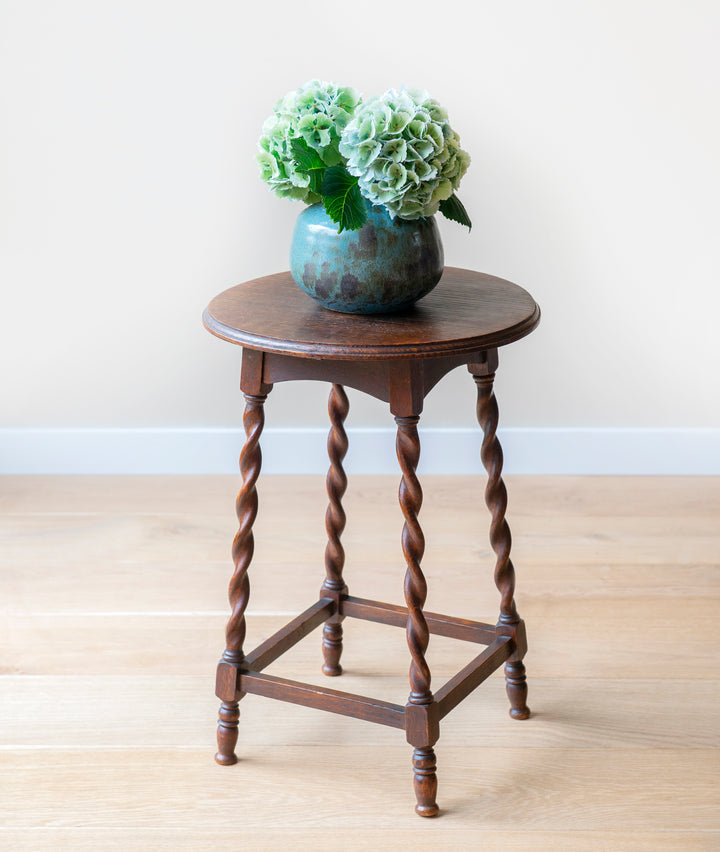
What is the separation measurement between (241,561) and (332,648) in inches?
14.9

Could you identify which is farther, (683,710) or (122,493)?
(122,493)

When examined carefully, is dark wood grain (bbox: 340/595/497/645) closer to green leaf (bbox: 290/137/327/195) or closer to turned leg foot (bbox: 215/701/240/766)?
turned leg foot (bbox: 215/701/240/766)

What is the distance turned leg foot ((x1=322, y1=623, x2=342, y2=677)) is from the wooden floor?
27mm

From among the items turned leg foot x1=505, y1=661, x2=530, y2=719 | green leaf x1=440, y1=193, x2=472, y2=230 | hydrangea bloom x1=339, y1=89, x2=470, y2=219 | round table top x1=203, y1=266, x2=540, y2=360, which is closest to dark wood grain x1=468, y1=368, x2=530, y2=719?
turned leg foot x1=505, y1=661, x2=530, y2=719

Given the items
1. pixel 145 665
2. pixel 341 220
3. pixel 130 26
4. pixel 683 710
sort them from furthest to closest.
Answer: pixel 130 26 < pixel 145 665 < pixel 683 710 < pixel 341 220

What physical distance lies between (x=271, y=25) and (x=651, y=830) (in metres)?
2.00

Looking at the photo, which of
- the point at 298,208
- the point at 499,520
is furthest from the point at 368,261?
the point at 298,208

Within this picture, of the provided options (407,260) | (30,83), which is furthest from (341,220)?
(30,83)

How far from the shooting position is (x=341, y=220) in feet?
4.71

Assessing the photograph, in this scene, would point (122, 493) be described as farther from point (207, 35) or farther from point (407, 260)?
point (407, 260)

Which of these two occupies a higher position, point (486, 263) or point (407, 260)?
point (407, 260)

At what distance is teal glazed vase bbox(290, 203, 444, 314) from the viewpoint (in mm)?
1472

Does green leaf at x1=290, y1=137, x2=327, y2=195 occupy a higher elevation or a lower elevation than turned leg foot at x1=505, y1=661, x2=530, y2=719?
higher

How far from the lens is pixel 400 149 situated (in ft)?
4.56
